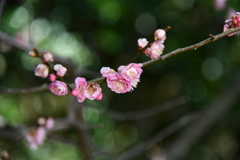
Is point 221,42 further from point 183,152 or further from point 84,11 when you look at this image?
point 84,11

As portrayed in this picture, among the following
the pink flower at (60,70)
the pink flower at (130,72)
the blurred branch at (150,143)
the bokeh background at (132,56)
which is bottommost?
the pink flower at (130,72)

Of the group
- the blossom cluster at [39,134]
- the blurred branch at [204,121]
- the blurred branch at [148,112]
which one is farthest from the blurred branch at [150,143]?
the blossom cluster at [39,134]

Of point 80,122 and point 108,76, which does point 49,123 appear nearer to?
point 80,122

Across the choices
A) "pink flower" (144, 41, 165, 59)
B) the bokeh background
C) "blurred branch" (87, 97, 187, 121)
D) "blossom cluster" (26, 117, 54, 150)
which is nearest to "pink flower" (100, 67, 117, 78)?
"pink flower" (144, 41, 165, 59)

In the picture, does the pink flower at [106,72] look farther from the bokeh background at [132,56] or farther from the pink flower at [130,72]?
the bokeh background at [132,56]

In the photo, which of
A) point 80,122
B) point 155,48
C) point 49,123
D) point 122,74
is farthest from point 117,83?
point 80,122

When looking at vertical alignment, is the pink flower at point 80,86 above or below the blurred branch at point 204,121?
below

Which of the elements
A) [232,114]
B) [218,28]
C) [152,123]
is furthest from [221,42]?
[152,123]
